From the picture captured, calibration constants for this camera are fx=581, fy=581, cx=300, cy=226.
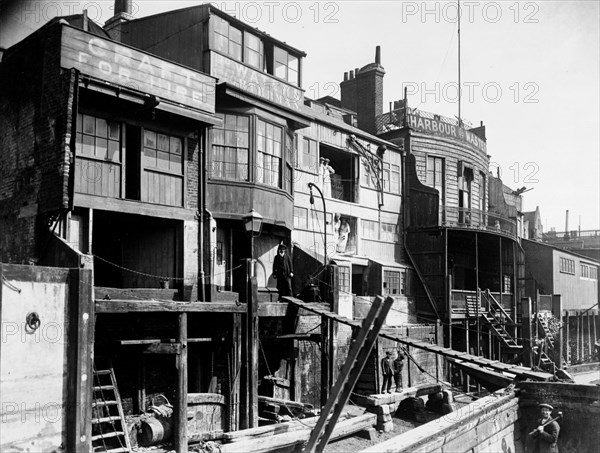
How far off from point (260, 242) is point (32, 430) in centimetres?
1043

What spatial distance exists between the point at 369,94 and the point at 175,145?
A: 1765 cm

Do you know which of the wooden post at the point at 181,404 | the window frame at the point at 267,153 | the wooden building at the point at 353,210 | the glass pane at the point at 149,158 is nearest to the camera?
the wooden post at the point at 181,404

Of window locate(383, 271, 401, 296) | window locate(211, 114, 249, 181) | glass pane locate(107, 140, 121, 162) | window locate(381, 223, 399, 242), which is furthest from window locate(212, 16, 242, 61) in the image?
window locate(383, 271, 401, 296)

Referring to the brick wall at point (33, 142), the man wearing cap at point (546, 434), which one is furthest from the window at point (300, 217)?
the man wearing cap at point (546, 434)

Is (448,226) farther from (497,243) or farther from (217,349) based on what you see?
(217,349)

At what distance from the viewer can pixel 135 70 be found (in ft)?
48.2

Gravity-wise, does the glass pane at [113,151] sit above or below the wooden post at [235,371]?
above

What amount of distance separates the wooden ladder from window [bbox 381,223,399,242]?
16802mm

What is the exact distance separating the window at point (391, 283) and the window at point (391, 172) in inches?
163

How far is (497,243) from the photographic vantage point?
32.3m

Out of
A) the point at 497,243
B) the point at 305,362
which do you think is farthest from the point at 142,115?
the point at 497,243

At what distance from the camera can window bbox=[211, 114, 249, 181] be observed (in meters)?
17.1

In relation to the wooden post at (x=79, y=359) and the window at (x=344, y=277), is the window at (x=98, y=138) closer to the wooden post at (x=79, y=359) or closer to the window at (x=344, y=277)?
the wooden post at (x=79, y=359)

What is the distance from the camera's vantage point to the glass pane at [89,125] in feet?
46.2
